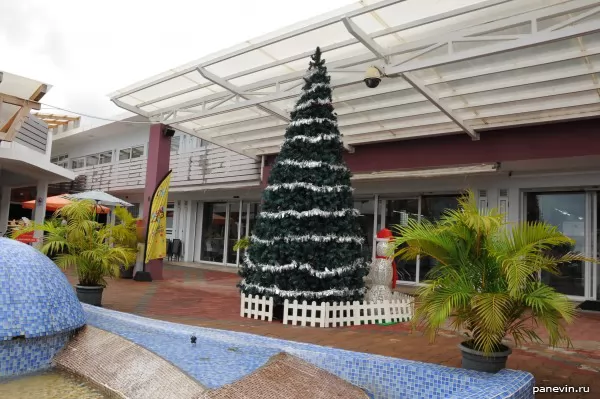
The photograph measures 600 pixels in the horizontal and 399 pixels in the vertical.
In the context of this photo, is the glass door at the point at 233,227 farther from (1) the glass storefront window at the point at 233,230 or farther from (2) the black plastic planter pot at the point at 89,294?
(2) the black plastic planter pot at the point at 89,294

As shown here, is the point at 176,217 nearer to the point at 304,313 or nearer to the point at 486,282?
the point at 304,313

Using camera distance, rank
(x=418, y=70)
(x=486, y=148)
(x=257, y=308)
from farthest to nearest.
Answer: (x=486, y=148) → (x=418, y=70) → (x=257, y=308)

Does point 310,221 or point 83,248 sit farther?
point 310,221

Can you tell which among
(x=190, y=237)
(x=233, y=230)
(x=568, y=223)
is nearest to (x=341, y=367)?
(x=568, y=223)

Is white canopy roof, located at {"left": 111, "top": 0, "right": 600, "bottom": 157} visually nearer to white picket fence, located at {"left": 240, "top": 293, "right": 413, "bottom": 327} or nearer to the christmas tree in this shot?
the christmas tree

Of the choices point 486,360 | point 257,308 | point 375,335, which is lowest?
point 375,335

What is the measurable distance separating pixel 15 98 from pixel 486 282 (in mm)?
9567

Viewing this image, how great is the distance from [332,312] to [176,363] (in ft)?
10.8

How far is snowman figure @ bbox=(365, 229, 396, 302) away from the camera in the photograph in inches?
285

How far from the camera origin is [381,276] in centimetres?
739

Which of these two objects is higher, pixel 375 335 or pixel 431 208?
pixel 431 208

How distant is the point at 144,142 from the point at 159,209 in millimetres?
10395

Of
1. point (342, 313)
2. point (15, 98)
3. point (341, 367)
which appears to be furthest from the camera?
point (15, 98)

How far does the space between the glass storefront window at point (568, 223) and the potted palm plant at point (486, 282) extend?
6866 mm
